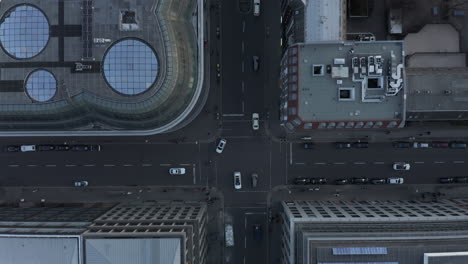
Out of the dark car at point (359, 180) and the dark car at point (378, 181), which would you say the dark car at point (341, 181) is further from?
the dark car at point (378, 181)

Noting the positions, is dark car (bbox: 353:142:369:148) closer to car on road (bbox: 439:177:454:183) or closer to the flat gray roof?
the flat gray roof

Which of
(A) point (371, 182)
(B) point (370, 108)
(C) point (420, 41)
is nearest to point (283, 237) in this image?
(A) point (371, 182)

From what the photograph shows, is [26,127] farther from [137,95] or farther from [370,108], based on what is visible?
[370,108]

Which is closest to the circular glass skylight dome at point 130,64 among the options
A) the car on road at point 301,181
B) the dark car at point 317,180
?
the car on road at point 301,181

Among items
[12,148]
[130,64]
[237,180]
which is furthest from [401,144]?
[12,148]

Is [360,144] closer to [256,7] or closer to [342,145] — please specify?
[342,145]

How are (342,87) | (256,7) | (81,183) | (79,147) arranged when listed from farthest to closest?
1. (81,183)
2. (79,147)
3. (256,7)
4. (342,87)
